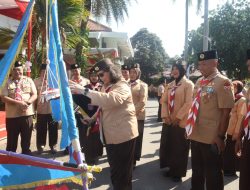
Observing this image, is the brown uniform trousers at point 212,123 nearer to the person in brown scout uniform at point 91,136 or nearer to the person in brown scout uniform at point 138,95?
the person in brown scout uniform at point 91,136

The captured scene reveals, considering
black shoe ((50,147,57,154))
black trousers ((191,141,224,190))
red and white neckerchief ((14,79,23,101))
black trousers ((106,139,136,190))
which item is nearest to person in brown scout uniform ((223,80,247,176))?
black trousers ((191,141,224,190))

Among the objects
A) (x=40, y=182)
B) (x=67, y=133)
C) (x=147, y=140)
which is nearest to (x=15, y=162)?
(x=40, y=182)

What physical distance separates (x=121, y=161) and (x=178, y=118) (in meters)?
1.67

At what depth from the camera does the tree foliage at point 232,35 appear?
86.3 feet

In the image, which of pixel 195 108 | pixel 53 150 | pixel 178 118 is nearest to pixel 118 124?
pixel 195 108

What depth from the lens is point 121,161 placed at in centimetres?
404

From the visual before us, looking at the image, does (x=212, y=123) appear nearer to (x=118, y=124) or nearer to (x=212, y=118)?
(x=212, y=118)

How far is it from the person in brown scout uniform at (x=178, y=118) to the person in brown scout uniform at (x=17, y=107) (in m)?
2.52

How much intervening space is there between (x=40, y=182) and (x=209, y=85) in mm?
2281

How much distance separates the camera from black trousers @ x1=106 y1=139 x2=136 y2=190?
402cm

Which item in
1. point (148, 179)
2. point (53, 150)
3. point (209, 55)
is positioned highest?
point (209, 55)

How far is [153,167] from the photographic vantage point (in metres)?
6.38

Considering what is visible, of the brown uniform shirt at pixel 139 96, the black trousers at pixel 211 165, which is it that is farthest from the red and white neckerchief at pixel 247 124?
the brown uniform shirt at pixel 139 96

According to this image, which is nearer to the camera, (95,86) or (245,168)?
(245,168)
